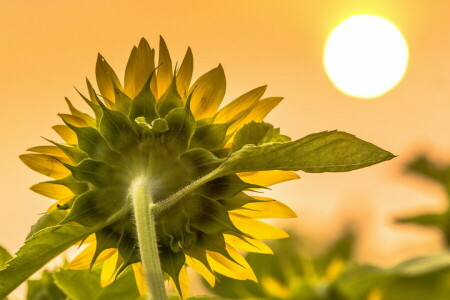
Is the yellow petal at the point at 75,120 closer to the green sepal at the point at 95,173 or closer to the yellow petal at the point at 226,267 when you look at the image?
the green sepal at the point at 95,173

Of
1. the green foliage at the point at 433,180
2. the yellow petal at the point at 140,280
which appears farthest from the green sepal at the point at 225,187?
the green foliage at the point at 433,180

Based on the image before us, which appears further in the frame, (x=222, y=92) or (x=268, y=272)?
(x=268, y=272)

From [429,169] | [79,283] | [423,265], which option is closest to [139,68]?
[79,283]

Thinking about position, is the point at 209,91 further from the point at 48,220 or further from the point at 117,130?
the point at 48,220

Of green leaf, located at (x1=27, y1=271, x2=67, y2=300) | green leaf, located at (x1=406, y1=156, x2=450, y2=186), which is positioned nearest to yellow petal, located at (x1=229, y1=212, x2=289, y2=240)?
green leaf, located at (x1=27, y1=271, x2=67, y2=300)

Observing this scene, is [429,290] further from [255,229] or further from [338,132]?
[338,132]

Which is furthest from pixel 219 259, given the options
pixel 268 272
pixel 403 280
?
pixel 268 272
